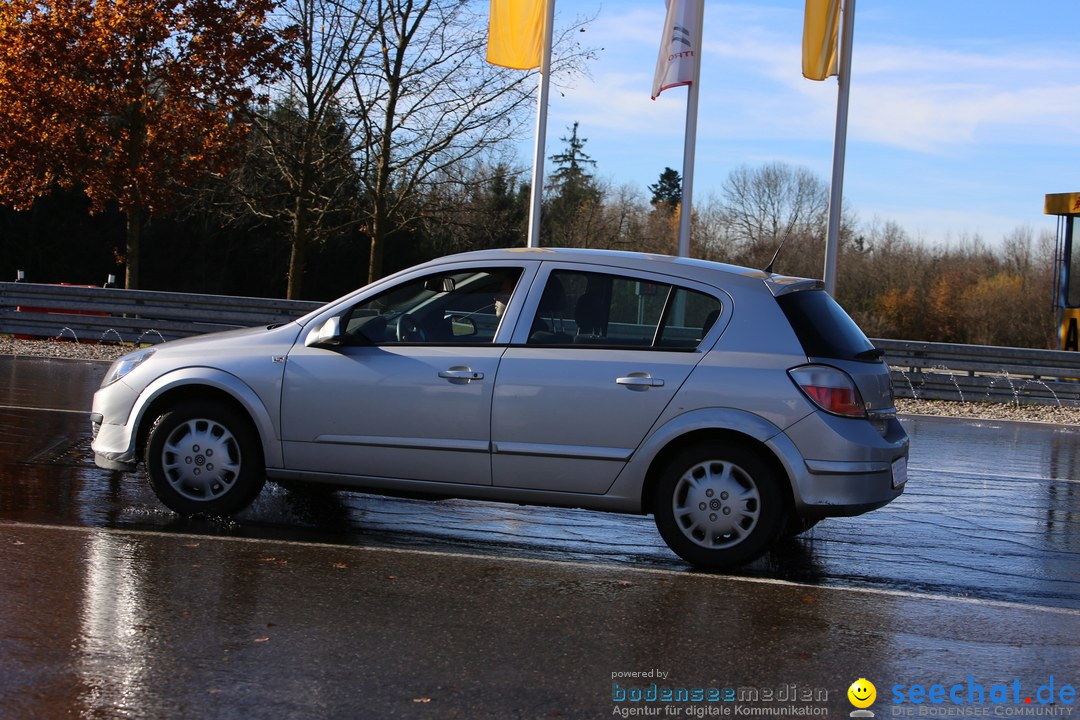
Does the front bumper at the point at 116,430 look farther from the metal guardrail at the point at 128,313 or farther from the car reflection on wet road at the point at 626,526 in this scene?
the metal guardrail at the point at 128,313

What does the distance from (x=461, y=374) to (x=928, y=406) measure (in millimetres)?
11726

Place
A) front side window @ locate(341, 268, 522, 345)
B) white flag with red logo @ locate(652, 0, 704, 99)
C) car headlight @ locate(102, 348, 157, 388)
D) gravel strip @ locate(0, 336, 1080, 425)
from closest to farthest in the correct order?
front side window @ locate(341, 268, 522, 345) < car headlight @ locate(102, 348, 157, 388) < gravel strip @ locate(0, 336, 1080, 425) < white flag with red logo @ locate(652, 0, 704, 99)

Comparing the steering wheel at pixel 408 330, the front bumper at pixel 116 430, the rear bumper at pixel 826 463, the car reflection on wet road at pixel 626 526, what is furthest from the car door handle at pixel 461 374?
the front bumper at pixel 116 430

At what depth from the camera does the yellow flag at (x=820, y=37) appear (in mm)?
18141

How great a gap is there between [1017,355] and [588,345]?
1312 centimetres

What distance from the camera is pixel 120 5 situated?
76.7 ft

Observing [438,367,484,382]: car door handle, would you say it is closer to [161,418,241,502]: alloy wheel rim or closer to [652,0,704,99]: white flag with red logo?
[161,418,241,502]: alloy wheel rim

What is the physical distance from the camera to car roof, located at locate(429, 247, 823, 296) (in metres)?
6.36

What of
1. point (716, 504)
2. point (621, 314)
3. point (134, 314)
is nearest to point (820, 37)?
point (134, 314)

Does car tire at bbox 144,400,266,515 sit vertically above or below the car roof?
below

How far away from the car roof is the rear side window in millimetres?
89

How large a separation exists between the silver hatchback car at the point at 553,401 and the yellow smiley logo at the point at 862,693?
5.18ft

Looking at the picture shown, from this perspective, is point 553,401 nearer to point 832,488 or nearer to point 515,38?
point 832,488

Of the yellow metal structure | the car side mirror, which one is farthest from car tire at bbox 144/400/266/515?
the yellow metal structure
